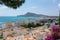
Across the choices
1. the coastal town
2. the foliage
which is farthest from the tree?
the foliage

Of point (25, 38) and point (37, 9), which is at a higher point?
point (37, 9)

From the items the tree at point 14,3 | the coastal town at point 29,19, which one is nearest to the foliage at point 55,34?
the coastal town at point 29,19

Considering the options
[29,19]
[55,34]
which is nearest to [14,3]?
[29,19]

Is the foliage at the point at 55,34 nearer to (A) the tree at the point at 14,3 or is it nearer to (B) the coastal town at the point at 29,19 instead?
(B) the coastal town at the point at 29,19

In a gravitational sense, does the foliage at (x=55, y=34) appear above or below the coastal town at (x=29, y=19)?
below

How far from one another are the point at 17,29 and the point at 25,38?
17 centimetres

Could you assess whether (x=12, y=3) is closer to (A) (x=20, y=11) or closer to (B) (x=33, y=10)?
(A) (x=20, y=11)

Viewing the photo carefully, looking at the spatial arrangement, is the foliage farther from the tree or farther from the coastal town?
the tree

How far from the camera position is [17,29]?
74.7 inches

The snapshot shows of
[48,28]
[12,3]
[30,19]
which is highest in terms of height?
[12,3]

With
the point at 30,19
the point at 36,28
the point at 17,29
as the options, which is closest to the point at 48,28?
the point at 36,28

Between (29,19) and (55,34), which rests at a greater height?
(29,19)

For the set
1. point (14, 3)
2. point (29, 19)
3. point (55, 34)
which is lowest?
point (55, 34)

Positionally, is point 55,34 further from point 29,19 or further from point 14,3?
point 14,3
